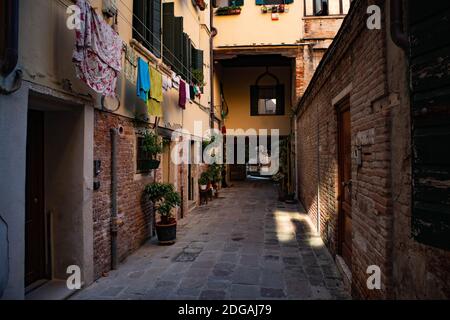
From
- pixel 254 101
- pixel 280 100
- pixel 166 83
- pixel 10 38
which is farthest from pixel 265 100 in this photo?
pixel 10 38

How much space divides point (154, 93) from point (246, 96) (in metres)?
12.5

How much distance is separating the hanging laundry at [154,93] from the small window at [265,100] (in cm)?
1206

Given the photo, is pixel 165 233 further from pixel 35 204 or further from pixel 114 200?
pixel 35 204

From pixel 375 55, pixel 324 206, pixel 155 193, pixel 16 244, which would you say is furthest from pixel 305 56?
pixel 16 244

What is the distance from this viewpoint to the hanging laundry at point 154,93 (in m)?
Answer: 6.04

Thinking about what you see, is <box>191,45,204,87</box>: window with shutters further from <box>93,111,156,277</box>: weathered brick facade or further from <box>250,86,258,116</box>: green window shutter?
<box>250,86,258,116</box>: green window shutter

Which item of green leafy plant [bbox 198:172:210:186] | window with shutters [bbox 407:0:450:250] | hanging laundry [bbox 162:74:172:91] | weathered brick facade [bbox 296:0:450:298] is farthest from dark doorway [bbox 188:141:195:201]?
window with shutters [bbox 407:0:450:250]

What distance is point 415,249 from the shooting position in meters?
2.48

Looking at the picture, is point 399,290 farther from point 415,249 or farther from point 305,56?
point 305,56

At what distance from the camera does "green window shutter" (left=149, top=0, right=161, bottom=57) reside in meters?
6.60

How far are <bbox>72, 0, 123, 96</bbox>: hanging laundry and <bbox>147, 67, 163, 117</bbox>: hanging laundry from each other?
1.54 m

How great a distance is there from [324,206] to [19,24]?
5.92 m

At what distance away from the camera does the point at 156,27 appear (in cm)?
675

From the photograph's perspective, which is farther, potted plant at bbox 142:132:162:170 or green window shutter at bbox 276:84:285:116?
green window shutter at bbox 276:84:285:116
